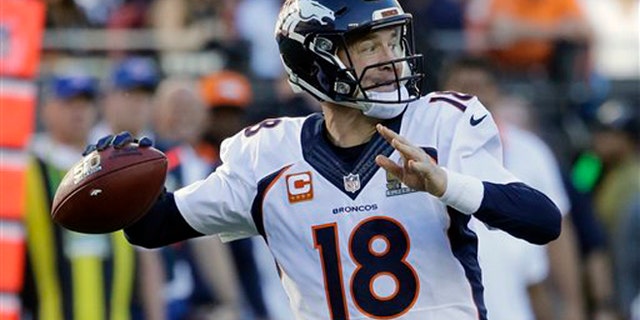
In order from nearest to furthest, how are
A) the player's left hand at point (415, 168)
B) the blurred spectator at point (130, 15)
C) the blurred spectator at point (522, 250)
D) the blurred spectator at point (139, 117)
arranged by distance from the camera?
1. the player's left hand at point (415, 168)
2. the blurred spectator at point (522, 250)
3. the blurred spectator at point (139, 117)
4. the blurred spectator at point (130, 15)

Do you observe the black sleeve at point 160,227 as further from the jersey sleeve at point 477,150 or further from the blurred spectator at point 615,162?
the blurred spectator at point 615,162

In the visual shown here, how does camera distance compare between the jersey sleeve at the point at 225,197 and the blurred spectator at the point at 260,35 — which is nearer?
the jersey sleeve at the point at 225,197

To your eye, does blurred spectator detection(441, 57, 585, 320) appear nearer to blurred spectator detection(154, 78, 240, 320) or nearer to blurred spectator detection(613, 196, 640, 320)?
blurred spectator detection(613, 196, 640, 320)

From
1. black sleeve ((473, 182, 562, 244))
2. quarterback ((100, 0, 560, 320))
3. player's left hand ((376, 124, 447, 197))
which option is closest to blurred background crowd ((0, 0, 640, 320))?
quarterback ((100, 0, 560, 320))

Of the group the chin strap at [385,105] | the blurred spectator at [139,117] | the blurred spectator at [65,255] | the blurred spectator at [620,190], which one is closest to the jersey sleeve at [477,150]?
the chin strap at [385,105]

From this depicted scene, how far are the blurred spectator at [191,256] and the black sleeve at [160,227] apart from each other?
291 cm

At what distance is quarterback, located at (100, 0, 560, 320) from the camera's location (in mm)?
4797

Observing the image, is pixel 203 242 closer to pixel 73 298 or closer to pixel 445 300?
pixel 73 298

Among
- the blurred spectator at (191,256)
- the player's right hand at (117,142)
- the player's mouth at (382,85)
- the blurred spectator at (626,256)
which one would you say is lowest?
the blurred spectator at (626,256)

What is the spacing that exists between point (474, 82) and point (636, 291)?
2.83 metres

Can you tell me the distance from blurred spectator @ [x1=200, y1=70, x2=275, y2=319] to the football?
377 centimetres

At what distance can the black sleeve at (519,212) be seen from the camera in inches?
182

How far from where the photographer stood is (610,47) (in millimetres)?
11922

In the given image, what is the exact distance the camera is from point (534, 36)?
11.0m
